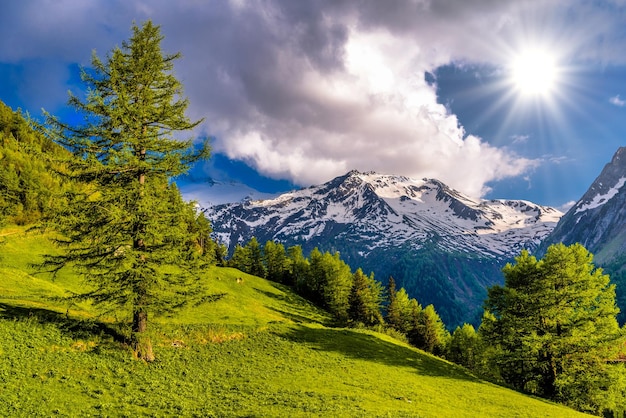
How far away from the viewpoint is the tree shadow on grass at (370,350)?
3469 cm

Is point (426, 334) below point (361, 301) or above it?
below

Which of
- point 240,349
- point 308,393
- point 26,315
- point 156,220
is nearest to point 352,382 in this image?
point 308,393

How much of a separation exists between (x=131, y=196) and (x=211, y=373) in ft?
39.4

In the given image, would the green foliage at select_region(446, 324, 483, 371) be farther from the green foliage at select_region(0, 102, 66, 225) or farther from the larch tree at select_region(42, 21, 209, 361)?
the green foliage at select_region(0, 102, 66, 225)

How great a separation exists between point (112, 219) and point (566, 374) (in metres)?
40.8

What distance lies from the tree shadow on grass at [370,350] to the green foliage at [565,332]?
6.26m

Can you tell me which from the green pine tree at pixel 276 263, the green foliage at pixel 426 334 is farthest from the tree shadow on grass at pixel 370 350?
the green pine tree at pixel 276 263

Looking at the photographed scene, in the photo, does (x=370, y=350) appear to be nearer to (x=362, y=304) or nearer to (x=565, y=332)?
(x=565, y=332)

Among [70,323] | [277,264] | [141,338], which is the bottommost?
[70,323]

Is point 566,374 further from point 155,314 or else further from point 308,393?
point 155,314

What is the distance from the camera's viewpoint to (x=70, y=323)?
2206 centimetres

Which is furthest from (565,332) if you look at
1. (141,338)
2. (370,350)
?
(141,338)

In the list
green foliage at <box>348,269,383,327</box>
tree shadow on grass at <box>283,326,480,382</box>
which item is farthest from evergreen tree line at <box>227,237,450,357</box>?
tree shadow on grass at <box>283,326,480,382</box>

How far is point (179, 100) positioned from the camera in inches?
939
